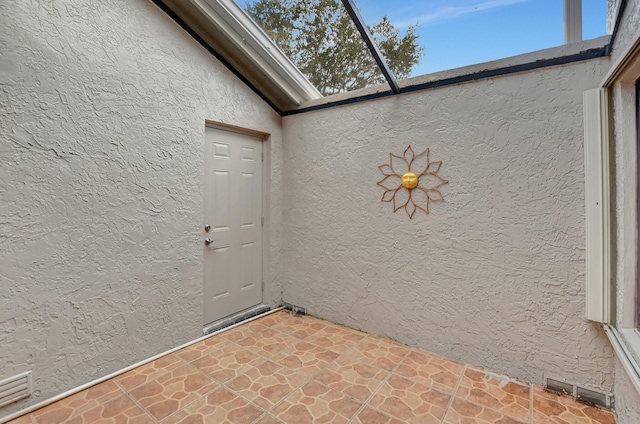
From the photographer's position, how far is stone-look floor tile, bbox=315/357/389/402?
2199 millimetres

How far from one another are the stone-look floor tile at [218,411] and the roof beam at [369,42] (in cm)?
286

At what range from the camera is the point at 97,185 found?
228 cm

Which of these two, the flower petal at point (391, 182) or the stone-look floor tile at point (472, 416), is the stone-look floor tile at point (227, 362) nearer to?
the stone-look floor tile at point (472, 416)

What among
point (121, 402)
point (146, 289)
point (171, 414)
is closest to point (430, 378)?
point (171, 414)

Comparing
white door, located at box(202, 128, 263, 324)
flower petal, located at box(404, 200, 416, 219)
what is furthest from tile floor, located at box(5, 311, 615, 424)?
flower petal, located at box(404, 200, 416, 219)

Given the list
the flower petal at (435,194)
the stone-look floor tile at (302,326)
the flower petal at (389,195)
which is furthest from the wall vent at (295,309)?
the flower petal at (435,194)

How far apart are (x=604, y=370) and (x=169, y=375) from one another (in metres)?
3.25

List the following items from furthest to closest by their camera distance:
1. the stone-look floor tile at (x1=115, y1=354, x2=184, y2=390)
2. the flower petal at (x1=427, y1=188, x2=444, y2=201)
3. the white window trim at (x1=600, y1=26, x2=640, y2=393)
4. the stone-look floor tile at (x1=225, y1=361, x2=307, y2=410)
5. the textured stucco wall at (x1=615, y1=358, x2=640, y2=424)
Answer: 1. the flower petal at (x1=427, y1=188, x2=444, y2=201)
2. the stone-look floor tile at (x1=115, y1=354, x2=184, y2=390)
3. the stone-look floor tile at (x1=225, y1=361, x2=307, y2=410)
4. the white window trim at (x1=600, y1=26, x2=640, y2=393)
5. the textured stucco wall at (x1=615, y1=358, x2=640, y2=424)

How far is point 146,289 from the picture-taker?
257 centimetres

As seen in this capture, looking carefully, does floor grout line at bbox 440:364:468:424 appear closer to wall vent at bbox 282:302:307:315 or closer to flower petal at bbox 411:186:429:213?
flower petal at bbox 411:186:429:213

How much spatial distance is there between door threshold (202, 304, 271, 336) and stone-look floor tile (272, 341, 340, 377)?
0.84m

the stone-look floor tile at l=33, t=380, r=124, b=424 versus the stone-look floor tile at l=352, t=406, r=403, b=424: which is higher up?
the stone-look floor tile at l=33, t=380, r=124, b=424

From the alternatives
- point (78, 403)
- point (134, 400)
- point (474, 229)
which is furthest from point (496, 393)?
point (78, 403)

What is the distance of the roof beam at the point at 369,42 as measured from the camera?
7.10 feet
